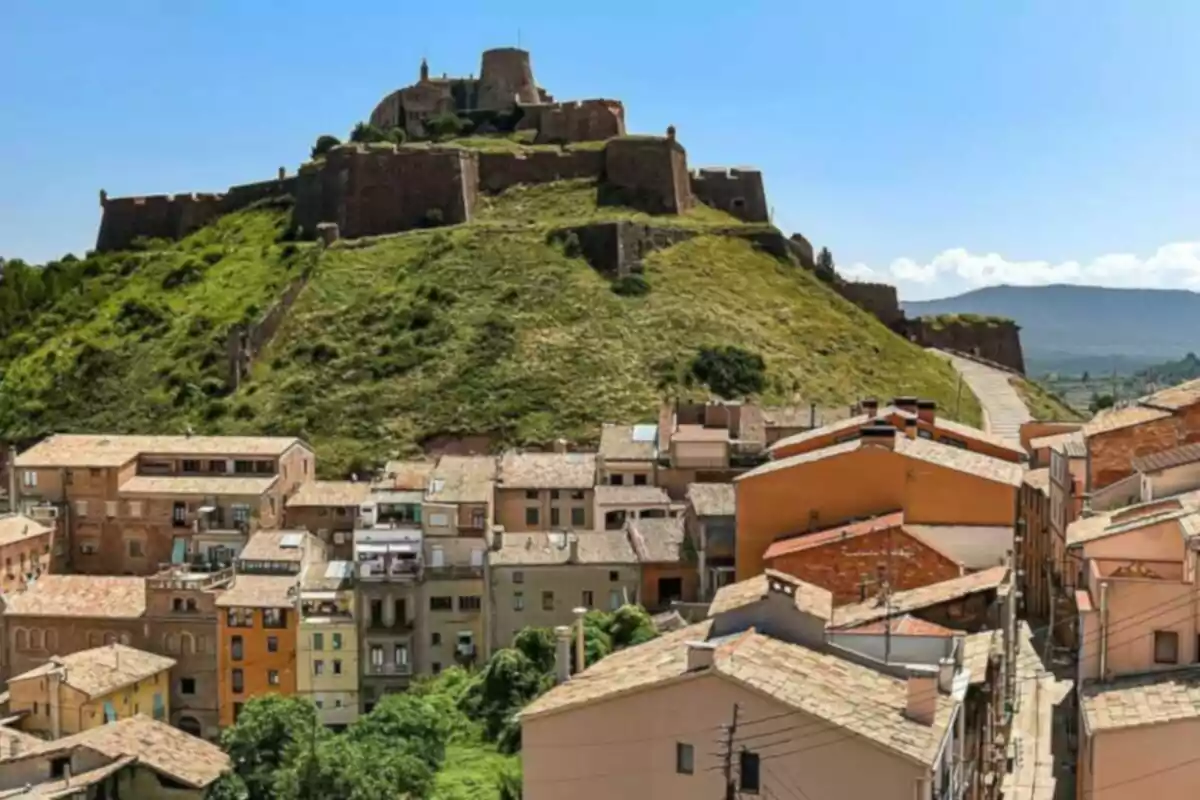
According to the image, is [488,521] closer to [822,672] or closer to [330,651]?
[330,651]

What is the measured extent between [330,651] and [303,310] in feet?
106

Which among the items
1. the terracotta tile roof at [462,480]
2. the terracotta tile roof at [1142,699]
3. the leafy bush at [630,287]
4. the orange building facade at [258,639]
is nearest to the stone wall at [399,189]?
the leafy bush at [630,287]

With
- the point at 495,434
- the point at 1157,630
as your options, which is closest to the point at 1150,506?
the point at 1157,630

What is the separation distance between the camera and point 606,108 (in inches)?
3612

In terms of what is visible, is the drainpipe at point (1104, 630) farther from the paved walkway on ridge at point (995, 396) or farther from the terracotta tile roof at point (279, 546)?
the paved walkway on ridge at point (995, 396)

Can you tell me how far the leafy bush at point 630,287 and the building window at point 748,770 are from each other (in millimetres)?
57708

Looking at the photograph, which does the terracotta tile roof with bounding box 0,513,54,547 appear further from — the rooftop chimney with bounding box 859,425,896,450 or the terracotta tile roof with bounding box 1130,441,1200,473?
the terracotta tile roof with bounding box 1130,441,1200,473

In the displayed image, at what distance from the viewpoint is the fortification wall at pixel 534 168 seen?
8575cm

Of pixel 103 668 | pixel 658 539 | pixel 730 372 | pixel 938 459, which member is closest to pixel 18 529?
pixel 103 668

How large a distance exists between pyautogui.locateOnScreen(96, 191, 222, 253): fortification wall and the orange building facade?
53284mm

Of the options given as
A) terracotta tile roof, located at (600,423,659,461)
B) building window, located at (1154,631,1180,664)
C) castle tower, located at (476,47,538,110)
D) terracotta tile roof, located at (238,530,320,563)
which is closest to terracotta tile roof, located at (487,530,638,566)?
terracotta tile roof, located at (600,423,659,461)

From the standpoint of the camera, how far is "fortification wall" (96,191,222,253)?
95062 millimetres

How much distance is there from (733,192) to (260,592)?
1916 inches

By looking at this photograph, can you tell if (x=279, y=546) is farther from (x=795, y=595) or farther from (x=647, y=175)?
(x=647, y=175)
